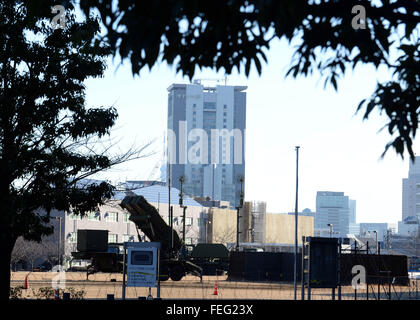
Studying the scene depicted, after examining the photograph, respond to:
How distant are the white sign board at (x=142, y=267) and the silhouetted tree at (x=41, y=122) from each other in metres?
3.42

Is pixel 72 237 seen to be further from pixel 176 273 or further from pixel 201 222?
pixel 176 273

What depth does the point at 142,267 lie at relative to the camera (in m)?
24.4

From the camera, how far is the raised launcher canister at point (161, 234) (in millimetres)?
46219

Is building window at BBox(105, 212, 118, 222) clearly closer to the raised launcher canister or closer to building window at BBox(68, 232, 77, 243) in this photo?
building window at BBox(68, 232, 77, 243)

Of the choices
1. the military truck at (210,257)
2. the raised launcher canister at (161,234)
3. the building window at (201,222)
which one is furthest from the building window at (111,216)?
the raised launcher canister at (161,234)

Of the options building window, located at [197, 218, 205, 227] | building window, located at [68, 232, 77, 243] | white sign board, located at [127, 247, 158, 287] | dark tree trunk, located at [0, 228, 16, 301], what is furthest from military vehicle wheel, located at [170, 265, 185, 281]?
building window, located at [197, 218, 205, 227]

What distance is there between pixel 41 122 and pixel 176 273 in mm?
30918

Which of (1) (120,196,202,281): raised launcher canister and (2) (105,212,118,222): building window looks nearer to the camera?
(1) (120,196,202,281): raised launcher canister

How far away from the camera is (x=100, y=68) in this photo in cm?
2161

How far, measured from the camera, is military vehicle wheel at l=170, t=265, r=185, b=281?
50.3 metres

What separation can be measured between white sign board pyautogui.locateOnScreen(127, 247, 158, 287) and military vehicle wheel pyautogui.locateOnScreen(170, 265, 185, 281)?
26084mm
